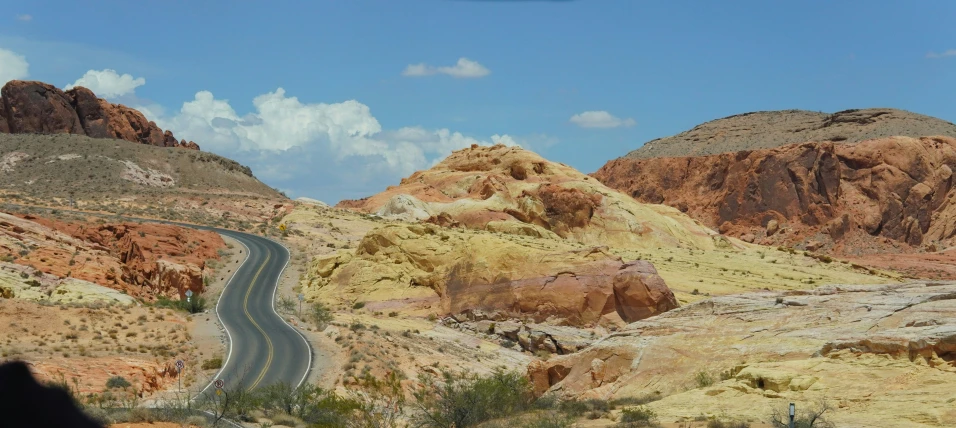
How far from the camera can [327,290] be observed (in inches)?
2047

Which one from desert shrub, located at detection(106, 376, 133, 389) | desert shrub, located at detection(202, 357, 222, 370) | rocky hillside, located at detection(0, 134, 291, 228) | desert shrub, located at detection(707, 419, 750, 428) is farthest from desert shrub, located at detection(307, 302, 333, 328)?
rocky hillside, located at detection(0, 134, 291, 228)

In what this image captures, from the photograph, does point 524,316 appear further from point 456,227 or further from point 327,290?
point 456,227

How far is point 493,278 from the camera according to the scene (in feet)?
149

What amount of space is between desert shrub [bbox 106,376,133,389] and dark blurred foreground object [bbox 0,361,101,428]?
1866 cm

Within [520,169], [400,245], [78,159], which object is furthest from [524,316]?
[78,159]

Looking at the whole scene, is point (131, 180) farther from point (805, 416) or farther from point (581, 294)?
point (805, 416)

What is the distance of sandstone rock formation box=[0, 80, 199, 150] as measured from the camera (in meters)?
115

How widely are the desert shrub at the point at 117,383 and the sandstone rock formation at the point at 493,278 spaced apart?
19.9 m

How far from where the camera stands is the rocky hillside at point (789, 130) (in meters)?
108

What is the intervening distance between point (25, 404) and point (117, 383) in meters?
19.2

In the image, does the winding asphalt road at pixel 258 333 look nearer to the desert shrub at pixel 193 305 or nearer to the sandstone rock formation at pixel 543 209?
the desert shrub at pixel 193 305

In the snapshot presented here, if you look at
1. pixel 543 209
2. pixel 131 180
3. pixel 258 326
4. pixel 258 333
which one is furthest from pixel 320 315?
pixel 131 180

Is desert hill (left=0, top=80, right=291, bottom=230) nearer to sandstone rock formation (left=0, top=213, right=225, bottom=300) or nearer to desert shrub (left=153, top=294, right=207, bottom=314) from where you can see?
sandstone rock formation (left=0, top=213, right=225, bottom=300)

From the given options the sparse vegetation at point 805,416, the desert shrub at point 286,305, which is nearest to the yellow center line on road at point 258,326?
the desert shrub at point 286,305
